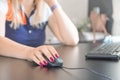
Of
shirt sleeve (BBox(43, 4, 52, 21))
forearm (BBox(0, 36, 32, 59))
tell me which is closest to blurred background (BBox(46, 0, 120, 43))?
shirt sleeve (BBox(43, 4, 52, 21))

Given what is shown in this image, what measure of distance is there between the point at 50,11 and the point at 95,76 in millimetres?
941

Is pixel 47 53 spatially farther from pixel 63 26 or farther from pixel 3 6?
pixel 63 26

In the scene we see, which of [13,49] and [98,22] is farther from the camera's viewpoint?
[98,22]

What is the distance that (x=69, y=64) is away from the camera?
104cm

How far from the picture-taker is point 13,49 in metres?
1.22

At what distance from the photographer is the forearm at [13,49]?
116 cm

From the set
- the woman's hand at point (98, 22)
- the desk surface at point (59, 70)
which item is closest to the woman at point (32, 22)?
the desk surface at point (59, 70)

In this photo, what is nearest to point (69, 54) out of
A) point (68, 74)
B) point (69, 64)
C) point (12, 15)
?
point (69, 64)

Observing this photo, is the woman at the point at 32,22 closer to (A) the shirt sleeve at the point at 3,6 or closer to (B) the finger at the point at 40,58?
(A) the shirt sleeve at the point at 3,6

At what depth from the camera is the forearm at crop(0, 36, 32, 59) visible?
116 cm

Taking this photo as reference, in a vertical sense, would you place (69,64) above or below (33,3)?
below

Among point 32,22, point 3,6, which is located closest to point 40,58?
point 3,6

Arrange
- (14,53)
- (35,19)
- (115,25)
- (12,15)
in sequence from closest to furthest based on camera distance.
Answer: (14,53) < (12,15) < (35,19) < (115,25)

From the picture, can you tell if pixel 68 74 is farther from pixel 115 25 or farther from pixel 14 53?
pixel 115 25
